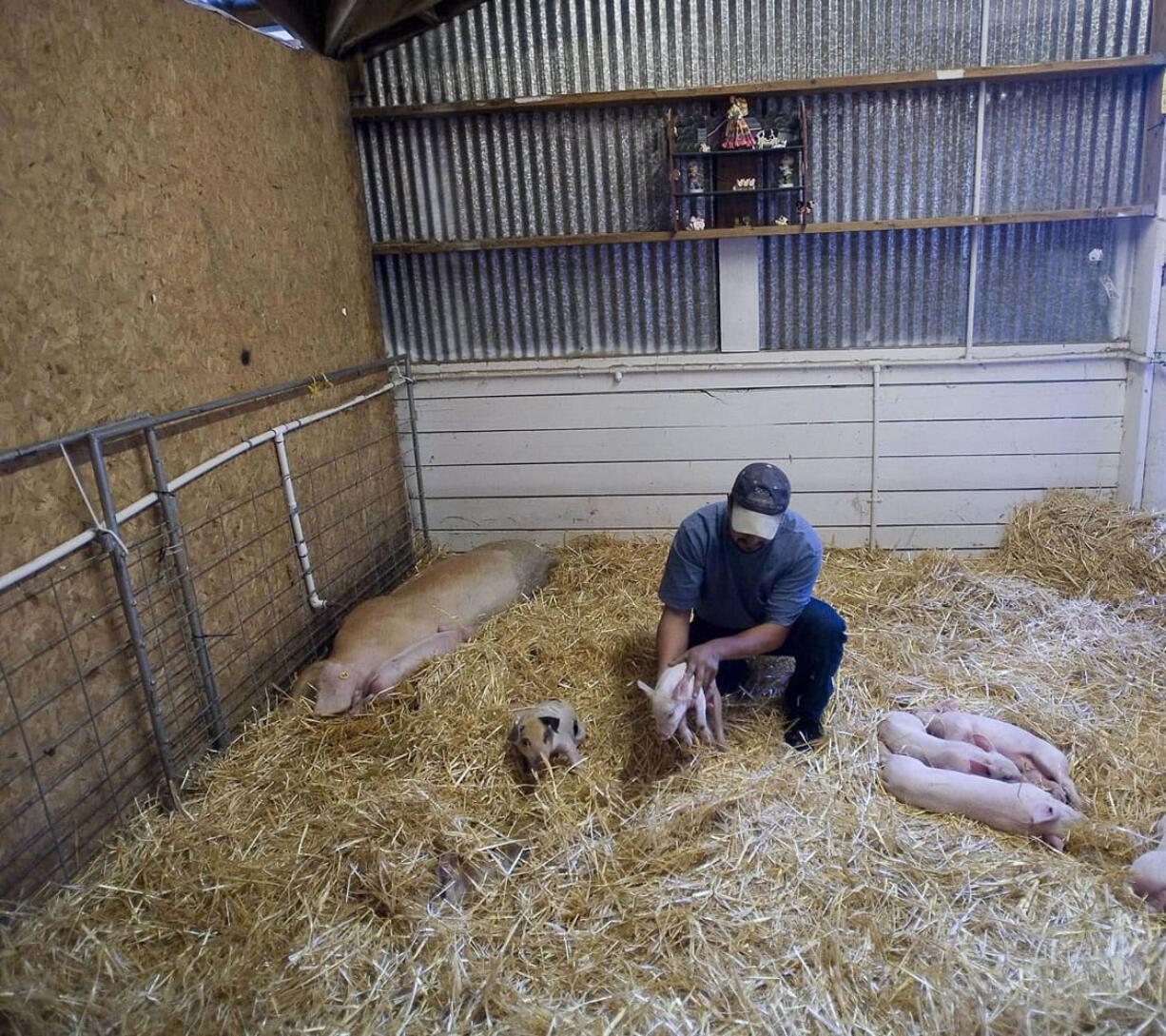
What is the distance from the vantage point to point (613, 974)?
7.23ft

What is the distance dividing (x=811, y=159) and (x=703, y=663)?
299cm

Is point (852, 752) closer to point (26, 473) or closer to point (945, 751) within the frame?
point (945, 751)

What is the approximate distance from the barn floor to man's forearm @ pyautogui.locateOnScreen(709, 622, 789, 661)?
0.32 metres

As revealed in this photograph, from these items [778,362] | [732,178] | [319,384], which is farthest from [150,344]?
[778,362]

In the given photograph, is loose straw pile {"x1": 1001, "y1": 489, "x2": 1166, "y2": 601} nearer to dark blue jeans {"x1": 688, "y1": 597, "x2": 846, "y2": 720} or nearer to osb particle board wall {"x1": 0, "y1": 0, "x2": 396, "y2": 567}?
dark blue jeans {"x1": 688, "y1": 597, "x2": 846, "y2": 720}

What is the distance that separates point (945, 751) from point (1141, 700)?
3.57ft

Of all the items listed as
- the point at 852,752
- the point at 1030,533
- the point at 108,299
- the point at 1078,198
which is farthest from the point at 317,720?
the point at 1078,198

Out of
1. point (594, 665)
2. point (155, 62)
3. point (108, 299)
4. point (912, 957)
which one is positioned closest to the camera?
point (912, 957)

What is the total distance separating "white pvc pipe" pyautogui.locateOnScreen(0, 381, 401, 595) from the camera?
2389mm

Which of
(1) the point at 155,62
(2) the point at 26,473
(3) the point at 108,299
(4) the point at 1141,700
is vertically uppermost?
(1) the point at 155,62

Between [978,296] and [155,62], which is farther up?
[155,62]

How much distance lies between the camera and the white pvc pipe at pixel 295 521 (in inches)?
149

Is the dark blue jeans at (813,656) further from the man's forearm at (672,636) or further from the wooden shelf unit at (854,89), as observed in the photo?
the wooden shelf unit at (854,89)

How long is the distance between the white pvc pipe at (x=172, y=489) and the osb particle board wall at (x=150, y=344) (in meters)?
0.05
